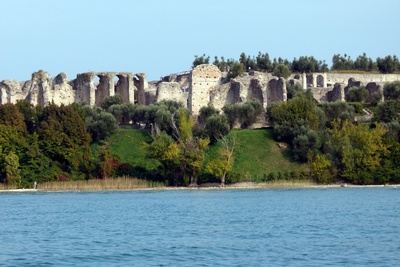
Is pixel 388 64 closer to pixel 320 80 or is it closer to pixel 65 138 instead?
pixel 320 80

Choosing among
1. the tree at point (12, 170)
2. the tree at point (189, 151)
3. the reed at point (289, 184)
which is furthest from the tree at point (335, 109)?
the tree at point (12, 170)

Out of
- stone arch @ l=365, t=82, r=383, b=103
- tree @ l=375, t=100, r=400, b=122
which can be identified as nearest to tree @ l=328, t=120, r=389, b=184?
tree @ l=375, t=100, r=400, b=122

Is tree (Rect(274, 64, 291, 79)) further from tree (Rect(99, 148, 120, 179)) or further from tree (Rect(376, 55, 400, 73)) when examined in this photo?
tree (Rect(99, 148, 120, 179))

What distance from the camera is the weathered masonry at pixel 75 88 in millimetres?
70812

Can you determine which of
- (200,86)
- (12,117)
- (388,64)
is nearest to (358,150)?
(200,86)

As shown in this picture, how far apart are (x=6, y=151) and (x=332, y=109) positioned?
2128 cm

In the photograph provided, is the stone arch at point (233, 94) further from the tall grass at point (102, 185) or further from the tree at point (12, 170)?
the tree at point (12, 170)

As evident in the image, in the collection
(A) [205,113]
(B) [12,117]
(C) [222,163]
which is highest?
(A) [205,113]

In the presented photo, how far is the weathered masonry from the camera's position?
232 feet

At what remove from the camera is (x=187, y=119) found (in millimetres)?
60000

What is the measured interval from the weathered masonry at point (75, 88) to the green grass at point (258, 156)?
52.0ft

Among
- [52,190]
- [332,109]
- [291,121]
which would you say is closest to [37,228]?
[52,190]

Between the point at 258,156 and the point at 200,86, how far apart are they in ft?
42.5

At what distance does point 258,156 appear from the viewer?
189 feet
